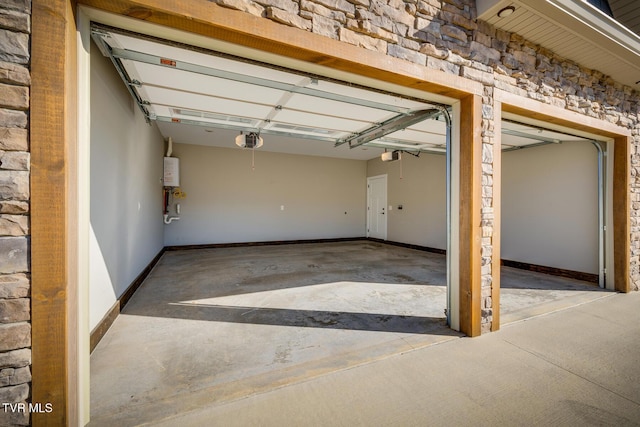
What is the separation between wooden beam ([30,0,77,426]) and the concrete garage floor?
0.47 meters

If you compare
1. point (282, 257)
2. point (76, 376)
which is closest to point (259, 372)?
point (76, 376)

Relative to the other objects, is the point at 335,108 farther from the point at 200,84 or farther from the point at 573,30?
the point at 573,30

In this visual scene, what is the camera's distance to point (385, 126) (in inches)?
156

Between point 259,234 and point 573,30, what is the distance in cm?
714

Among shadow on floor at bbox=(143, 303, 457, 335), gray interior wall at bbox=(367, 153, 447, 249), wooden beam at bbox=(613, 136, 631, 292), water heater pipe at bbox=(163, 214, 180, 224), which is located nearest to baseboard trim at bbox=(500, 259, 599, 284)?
wooden beam at bbox=(613, 136, 631, 292)

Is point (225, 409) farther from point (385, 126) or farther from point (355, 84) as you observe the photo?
point (385, 126)

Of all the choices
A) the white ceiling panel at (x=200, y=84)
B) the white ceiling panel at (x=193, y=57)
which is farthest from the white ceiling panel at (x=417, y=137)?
the white ceiling panel at (x=193, y=57)

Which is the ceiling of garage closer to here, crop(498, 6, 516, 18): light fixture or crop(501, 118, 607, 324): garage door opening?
crop(501, 118, 607, 324): garage door opening

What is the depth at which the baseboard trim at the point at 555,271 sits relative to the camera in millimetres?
4318

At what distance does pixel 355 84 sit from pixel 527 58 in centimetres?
191

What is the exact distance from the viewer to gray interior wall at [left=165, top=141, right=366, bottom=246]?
7.01 metres

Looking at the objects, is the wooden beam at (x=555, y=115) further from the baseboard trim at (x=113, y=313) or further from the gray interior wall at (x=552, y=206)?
the baseboard trim at (x=113, y=313)

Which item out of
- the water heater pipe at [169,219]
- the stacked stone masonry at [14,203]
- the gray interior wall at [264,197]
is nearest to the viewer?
the stacked stone masonry at [14,203]

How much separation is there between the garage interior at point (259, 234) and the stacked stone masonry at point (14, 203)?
0.53 meters
